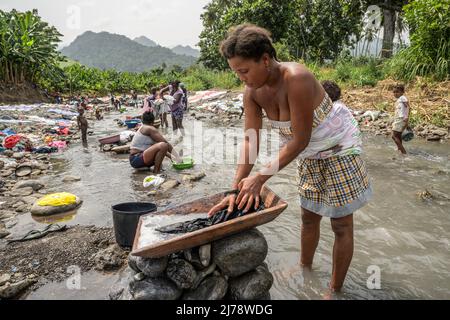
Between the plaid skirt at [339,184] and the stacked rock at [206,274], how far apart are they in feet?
1.65

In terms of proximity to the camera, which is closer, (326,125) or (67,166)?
(326,125)

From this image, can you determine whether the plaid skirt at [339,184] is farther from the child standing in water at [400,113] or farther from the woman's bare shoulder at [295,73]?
the child standing in water at [400,113]

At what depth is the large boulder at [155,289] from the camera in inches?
81.3

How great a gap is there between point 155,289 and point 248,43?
1543mm

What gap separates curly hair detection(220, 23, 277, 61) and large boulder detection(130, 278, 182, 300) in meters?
1.42

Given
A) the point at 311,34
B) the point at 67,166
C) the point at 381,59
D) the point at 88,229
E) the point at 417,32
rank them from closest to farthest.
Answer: the point at 88,229, the point at 67,166, the point at 417,32, the point at 381,59, the point at 311,34

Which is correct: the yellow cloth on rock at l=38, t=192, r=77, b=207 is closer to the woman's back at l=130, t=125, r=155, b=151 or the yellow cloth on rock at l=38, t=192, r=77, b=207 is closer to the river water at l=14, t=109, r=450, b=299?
the river water at l=14, t=109, r=450, b=299

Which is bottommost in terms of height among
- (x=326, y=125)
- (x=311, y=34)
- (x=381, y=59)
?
(x=326, y=125)

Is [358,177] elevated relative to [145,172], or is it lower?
elevated

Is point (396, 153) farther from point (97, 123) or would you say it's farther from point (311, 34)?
point (311, 34)

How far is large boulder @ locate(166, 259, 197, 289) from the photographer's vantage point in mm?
2088

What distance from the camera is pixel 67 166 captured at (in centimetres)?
684

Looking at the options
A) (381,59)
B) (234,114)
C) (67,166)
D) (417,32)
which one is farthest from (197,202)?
(381,59)

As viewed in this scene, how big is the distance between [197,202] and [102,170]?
437cm
